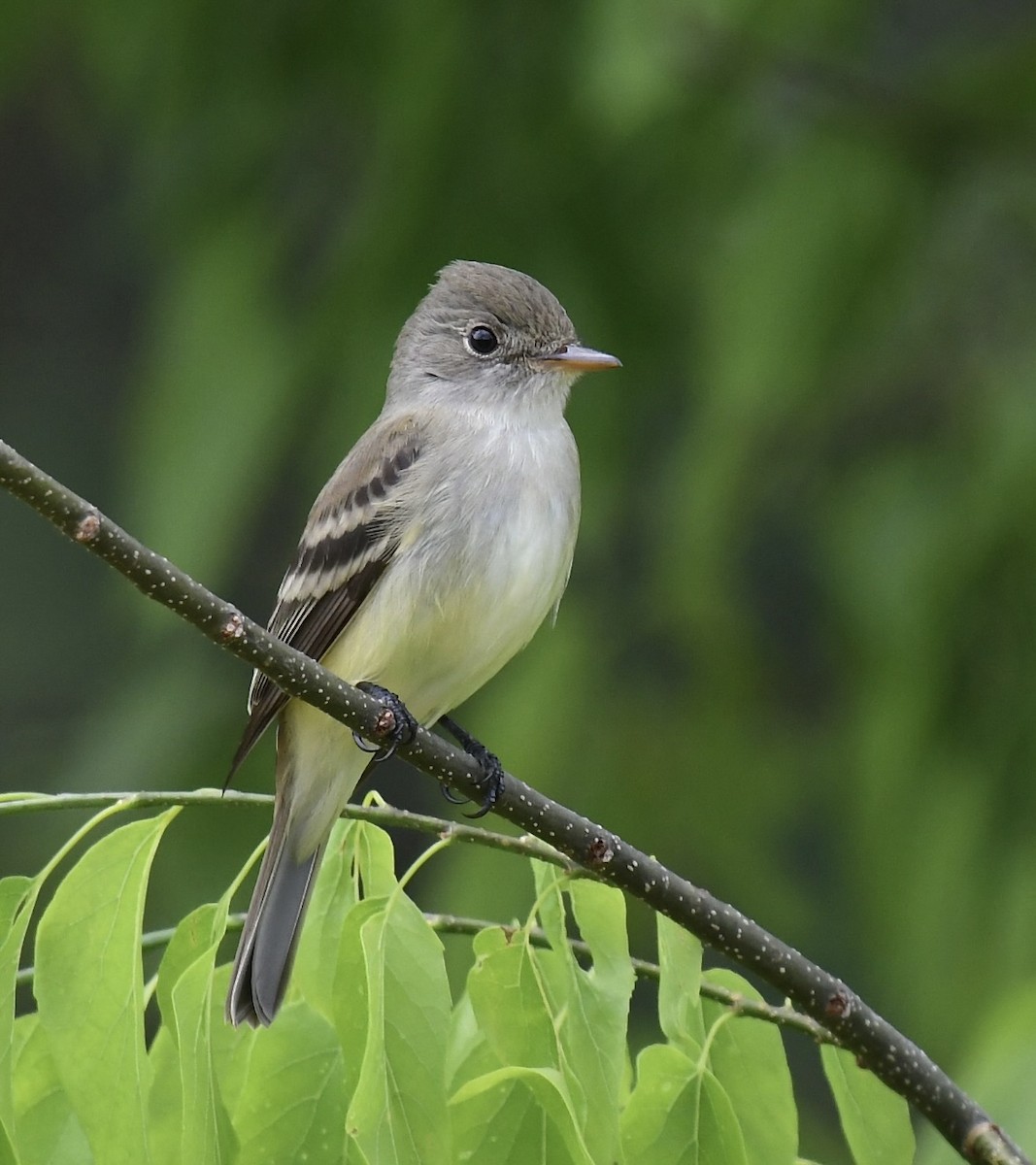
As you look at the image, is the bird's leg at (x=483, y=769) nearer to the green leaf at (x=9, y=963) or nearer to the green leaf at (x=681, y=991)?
the green leaf at (x=681, y=991)

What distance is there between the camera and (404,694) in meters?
3.32

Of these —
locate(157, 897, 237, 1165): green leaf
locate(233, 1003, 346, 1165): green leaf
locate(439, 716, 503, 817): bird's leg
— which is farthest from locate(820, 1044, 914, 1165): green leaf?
locate(157, 897, 237, 1165): green leaf

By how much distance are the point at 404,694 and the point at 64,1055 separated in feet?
4.94

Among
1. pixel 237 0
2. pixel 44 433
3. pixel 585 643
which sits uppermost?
pixel 237 0

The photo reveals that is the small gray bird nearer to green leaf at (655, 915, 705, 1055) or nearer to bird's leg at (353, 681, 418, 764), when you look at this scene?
bird's leg at (353, 681, 418, 764)

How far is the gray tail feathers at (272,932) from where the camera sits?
9.36 feet

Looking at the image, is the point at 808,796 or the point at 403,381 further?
the point at 808,796

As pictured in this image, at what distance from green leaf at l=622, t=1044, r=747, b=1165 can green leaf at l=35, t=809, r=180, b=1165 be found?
1.57 ft

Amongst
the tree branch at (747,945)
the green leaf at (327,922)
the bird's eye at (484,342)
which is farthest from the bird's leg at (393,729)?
the bird's eye at (484,342)

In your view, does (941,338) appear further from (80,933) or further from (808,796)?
(80,933)

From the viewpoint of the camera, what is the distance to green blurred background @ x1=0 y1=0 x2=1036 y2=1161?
3893 millimetres

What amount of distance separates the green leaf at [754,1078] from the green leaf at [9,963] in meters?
0.72

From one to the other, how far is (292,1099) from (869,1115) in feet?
2.33

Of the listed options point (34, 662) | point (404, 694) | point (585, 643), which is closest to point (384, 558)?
point (404, 694)
